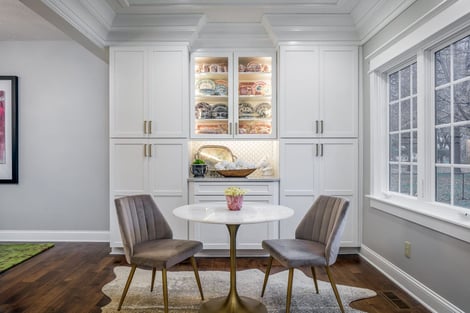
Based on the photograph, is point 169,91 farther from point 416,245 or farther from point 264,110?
point 416,245

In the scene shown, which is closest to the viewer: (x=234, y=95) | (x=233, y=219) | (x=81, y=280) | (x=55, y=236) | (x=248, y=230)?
(x=233, y=219)

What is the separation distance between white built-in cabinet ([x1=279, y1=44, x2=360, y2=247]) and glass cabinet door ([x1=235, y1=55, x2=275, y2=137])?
305 millimetres

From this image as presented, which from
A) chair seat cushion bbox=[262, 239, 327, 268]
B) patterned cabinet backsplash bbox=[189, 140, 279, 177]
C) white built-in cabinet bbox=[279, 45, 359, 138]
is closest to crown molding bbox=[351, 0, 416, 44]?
white built-in cabinet bbox=[279, 45, 359, 138]

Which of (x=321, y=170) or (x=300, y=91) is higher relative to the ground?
(x=300, y=91)

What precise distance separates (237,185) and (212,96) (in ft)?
3.67

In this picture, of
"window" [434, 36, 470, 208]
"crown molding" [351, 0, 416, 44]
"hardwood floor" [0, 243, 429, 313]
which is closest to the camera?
"window" [434, 36, 470, 208]

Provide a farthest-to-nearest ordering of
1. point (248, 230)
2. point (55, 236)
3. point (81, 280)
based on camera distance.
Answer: point (55, 236)
point (248, 230)
point (81, 280)

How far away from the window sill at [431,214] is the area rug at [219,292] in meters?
0.72

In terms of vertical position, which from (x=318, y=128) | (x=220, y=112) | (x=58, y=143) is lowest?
(x=58, y=143)

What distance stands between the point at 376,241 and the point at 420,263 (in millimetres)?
803

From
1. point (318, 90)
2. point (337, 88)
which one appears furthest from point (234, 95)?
point (337, 88)

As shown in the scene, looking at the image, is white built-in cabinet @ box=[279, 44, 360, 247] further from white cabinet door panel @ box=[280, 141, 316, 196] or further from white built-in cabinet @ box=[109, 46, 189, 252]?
white built-in cabinet @ box=[109, 46, 189, 252]

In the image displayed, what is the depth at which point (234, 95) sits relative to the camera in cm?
402

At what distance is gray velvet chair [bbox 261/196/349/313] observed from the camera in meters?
2.31
